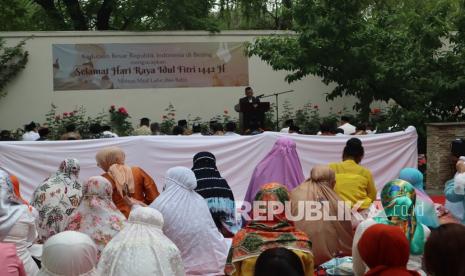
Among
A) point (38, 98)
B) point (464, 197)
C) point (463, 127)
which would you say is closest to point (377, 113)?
point (463, 127)

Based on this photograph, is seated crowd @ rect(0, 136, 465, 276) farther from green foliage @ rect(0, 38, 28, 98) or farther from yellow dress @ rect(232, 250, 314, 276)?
green foliage @ rect(0, 38, 28, 98)

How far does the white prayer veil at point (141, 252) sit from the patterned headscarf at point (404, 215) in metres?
1.54

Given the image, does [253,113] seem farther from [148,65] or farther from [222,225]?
[222,225]

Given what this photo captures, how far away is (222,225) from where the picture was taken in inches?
297

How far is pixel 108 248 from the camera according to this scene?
4.89 meters

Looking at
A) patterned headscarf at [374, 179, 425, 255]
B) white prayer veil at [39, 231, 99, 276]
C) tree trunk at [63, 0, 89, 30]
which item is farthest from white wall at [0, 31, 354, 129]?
white prayer veil at [39, 231, 99, 276]

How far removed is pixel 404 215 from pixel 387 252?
1.40m

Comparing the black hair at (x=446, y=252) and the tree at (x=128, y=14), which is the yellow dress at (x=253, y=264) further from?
the tree at (x=128, y=14)

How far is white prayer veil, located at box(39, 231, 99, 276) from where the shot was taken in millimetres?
4078

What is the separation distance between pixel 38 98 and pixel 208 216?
37.2ft

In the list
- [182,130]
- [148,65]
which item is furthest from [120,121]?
[182,130]

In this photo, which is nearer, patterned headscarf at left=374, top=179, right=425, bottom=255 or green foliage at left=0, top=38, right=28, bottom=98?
patterned headscarf at left=374, top=179, right=425, bottom=255

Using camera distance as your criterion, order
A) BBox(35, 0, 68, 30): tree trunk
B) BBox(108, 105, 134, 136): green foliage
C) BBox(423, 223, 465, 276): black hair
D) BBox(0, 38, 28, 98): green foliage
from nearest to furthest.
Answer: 1. BBox(423, 223, 465, 276): black hair
2. BBox(108, 105, 134, 136): green foliage
3. BBox(0, 38, 28, 98): green foliage
4. BBox(35, 0, 68, 30): tree trunk

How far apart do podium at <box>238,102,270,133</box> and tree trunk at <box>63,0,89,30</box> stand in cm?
804
